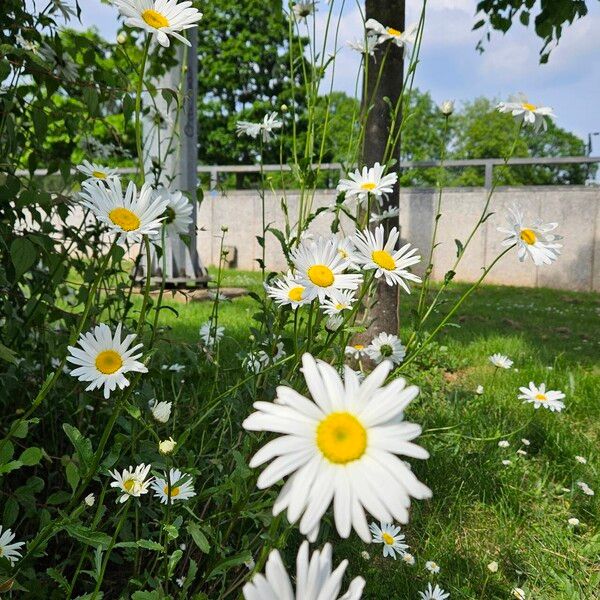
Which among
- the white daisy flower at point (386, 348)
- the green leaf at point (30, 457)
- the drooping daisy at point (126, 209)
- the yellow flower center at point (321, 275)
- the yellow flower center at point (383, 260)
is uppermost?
the drooping daisy at point (126, 209)

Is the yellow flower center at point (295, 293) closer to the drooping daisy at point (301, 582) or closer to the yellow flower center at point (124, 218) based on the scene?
the yellow flower center at point (124, 218)

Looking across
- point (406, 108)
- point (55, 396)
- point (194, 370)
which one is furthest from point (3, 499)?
point (406, 108)

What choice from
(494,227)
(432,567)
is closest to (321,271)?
(432,567)

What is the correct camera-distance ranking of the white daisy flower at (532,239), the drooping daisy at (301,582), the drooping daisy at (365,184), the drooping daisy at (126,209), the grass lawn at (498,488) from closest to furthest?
1. the drooping daisy at (301,582)
2. the drooping daisy at (126,209)
3. the white daisy flower at (532,239)
4. the drooping daisy at (365,184)
5. the grass lawn at (498,488)

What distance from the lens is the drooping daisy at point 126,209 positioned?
2.81 feet

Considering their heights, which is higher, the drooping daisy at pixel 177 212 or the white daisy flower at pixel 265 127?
the white daisy flower at pixel 265 127

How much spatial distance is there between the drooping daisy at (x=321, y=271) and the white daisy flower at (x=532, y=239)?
281 millimetres

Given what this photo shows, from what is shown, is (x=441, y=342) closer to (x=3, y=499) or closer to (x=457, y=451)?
(x=457, y=451)

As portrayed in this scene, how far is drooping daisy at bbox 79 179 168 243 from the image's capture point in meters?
0.86

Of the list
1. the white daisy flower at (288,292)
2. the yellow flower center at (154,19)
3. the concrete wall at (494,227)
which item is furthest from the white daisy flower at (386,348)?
the concrete wall at (494,227)

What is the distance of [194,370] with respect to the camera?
164 centimetres

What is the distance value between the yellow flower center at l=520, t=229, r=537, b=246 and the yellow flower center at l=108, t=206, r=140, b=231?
636 mm

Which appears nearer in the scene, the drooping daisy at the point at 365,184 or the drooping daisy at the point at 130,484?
the drooping daisy at the point at 130,484

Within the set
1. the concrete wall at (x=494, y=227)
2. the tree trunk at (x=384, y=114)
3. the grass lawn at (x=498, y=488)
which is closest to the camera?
the grass lawn at (x=498, y=488)
